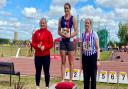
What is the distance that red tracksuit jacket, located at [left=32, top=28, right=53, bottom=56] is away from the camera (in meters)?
9.32

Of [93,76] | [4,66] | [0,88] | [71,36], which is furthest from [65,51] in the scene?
[4,66]

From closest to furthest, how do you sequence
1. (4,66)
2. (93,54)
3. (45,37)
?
(93,54) < (45,37) < (4,66)

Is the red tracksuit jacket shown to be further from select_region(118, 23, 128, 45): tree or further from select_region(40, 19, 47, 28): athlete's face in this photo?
select_region(118, 23, 128, 45): tree

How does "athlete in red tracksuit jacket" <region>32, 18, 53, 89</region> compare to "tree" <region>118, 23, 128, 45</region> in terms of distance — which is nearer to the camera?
"athlete in red tracksuit jacket" <region>32, 18, 53, 89</region>

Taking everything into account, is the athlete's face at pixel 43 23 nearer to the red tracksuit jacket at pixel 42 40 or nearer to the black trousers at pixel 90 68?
the red tracksuit jacket at pixel 42 40

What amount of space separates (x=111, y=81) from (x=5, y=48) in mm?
41706

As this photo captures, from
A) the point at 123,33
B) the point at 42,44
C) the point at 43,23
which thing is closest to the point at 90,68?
the point at 42,44

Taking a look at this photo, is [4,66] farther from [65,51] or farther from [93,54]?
[93,54]

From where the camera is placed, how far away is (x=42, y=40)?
9.34 metres

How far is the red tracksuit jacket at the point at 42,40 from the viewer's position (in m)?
9.32

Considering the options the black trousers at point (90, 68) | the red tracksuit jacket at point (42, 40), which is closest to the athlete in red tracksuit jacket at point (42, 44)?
the red tracksuit jacket at point (42, 40)

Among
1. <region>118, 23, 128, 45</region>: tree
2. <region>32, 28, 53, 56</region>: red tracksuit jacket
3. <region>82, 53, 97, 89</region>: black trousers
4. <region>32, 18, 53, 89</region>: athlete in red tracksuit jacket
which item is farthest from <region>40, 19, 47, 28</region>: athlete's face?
<region>118, 23, 128, 45</region>: tree

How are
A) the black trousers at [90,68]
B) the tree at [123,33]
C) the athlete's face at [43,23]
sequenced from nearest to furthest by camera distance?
the black trousers at [90,68] → the athlete's face at [43,23] → the tree at [123,33]

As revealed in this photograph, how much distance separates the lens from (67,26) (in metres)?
9.41
